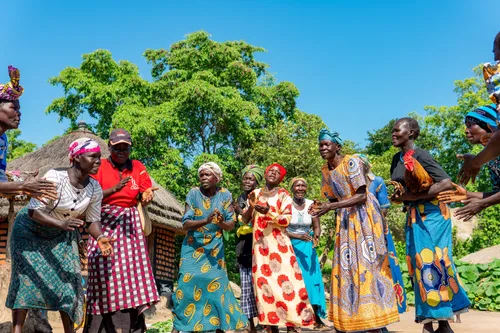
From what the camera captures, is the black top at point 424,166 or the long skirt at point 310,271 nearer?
the black top at point 424,166

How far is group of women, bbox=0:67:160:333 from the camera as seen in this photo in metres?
4.75

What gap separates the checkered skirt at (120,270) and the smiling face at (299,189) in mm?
3206

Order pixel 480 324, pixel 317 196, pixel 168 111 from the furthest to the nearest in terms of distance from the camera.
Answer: pixel 168 111 < pixel 317 196 < pixel 480 324

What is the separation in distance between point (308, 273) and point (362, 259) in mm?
2868

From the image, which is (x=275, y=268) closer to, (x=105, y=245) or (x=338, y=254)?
(x=338, y=254)

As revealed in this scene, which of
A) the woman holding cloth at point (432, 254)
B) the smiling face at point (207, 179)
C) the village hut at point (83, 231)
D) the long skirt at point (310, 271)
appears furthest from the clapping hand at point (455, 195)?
the village hut at point (83, 231)

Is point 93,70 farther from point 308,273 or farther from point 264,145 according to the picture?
point 308,273

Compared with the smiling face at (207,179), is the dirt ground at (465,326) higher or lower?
lower

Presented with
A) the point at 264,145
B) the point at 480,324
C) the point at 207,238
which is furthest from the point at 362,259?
the point at 264,145

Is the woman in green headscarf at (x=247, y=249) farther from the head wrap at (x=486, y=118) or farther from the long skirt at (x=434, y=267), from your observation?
the head wrap at (x=486, y=118)

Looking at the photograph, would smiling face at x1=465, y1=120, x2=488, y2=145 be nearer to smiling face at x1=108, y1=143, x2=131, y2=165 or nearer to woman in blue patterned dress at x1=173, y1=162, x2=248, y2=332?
woman in blue patterned dress at x1=173, y1=162, x2=248, y2=332

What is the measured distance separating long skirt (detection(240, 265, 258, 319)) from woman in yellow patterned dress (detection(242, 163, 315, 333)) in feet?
1.88

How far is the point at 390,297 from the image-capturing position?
18.0 feet

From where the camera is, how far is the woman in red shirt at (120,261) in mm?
5559
